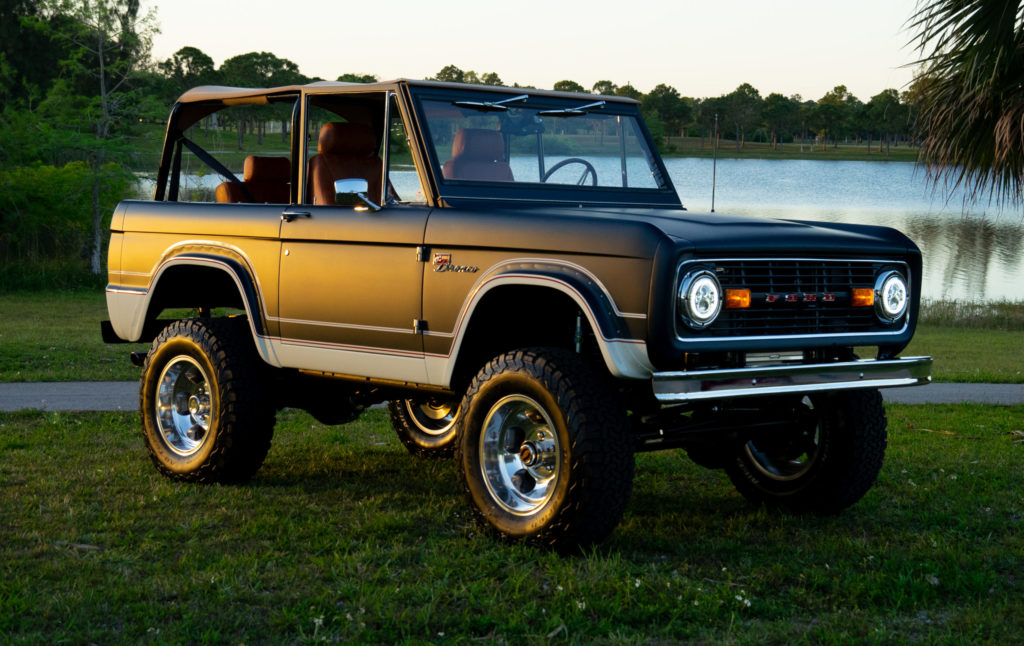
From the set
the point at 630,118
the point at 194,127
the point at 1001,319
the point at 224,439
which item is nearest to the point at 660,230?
the point at 630,118

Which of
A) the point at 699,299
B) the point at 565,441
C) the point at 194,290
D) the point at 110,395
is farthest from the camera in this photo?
the point at 110,395

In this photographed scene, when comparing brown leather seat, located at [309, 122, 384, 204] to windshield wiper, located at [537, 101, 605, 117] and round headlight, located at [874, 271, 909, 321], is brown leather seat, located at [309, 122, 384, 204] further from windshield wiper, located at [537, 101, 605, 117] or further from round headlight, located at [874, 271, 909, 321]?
round headlight, located at [874, 271, 909, 321]

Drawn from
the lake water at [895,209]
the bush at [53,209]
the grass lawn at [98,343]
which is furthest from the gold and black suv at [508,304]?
the bush at [53,209]

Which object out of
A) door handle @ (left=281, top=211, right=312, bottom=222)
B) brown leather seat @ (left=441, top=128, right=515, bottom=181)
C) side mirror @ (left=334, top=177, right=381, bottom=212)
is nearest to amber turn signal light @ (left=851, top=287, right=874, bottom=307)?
brown leather seat @ (left=441, top=128, right=515, bottom=181)

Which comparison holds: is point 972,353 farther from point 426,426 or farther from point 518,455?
point 518,455

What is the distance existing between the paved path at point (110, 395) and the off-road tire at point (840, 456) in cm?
536

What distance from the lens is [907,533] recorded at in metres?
6.00

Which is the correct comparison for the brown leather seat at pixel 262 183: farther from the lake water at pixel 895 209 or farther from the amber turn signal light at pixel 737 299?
the lake water at pixel 895 209

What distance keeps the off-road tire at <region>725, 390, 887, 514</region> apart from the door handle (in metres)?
2.58

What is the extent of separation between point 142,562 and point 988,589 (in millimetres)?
3598

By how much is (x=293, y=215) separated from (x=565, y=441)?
2.20 meters

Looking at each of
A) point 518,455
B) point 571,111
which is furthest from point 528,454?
point 571,111

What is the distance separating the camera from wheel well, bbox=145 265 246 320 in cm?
734

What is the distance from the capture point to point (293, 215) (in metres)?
6.52
